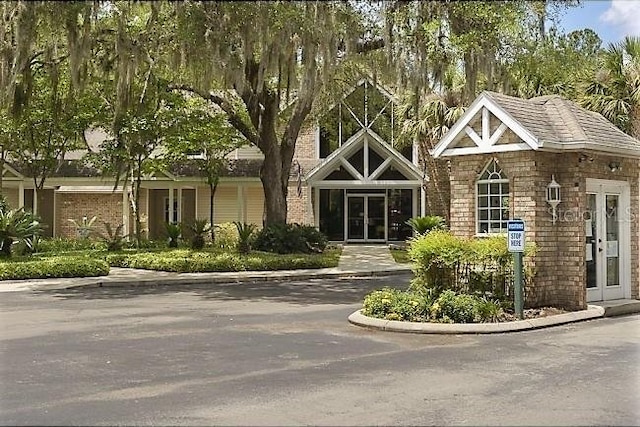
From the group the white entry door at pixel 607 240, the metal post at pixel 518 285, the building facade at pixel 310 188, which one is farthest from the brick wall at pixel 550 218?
the building facade at pixel 310 188

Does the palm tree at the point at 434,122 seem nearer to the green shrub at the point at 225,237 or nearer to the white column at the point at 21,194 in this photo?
the green shrub at the point at 225,237

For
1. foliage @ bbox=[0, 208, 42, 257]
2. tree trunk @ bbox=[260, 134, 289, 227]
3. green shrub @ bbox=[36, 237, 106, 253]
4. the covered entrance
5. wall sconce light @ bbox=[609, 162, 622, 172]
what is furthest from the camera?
the covered entrance

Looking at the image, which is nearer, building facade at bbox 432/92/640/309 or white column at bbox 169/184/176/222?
building facade at bbox 432/92/640/309

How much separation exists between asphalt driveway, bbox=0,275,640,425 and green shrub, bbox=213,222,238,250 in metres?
12.4

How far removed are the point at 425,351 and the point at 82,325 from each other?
16.9 ft

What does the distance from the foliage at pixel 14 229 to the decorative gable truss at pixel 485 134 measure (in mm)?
12540

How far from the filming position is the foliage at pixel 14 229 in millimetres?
20031

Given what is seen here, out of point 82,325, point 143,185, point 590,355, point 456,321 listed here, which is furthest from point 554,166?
point 143,185

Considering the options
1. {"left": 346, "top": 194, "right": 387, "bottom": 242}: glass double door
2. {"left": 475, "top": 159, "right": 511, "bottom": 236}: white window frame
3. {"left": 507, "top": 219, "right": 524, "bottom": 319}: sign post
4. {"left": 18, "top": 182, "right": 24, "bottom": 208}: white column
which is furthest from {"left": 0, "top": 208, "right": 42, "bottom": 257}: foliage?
{"left": 346, "top": 194, "right": 387, "bottom": 242}: glass double door

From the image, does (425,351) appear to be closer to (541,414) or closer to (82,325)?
(541,414)

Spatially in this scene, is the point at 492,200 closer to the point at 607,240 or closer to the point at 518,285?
the point at 518,285

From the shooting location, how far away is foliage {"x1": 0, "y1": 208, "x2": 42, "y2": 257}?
65.7 feet

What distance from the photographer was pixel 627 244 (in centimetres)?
1323

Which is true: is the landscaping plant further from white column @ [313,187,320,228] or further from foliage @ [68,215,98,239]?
white column @ [313,187,320,228]
